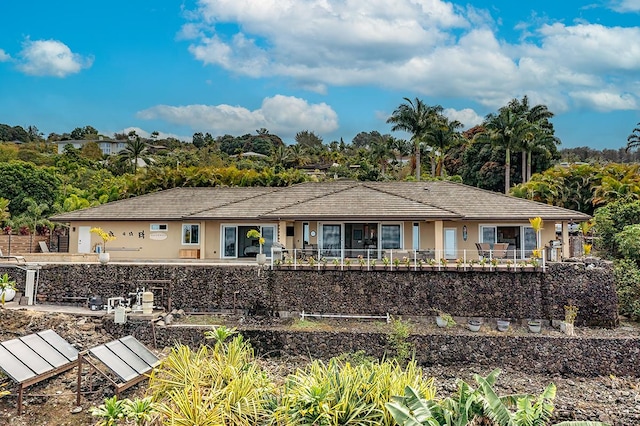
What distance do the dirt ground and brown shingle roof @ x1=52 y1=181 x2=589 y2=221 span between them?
663 cm

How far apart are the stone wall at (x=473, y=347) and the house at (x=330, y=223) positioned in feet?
14.5

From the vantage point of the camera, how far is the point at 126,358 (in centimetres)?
1429

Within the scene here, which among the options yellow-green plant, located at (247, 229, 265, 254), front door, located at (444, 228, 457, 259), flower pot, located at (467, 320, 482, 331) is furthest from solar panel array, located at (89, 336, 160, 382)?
front door, located at (444, 228, 457, 259)

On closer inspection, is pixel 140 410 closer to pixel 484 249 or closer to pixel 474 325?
pixel 474 325

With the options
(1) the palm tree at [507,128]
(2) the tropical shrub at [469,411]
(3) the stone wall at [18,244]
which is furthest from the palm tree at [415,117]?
(2) the tropical shrub at [469,411]

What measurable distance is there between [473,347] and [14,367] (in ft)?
51.8

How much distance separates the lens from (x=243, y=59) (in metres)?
29.8

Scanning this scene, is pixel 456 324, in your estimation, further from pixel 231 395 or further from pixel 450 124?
pixel 450 124

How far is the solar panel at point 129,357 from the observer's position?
14148 millimetres

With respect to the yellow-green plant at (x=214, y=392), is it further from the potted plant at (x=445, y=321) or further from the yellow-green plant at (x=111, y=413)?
the potted plant at (x=445, y=321)

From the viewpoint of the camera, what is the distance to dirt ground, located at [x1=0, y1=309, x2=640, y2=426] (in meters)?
13.1

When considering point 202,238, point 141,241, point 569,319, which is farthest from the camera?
point 141,241

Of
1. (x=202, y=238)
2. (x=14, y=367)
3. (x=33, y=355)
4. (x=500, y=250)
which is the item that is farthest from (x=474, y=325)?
(x=14, y=367)

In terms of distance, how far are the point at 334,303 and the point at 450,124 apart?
118ft
